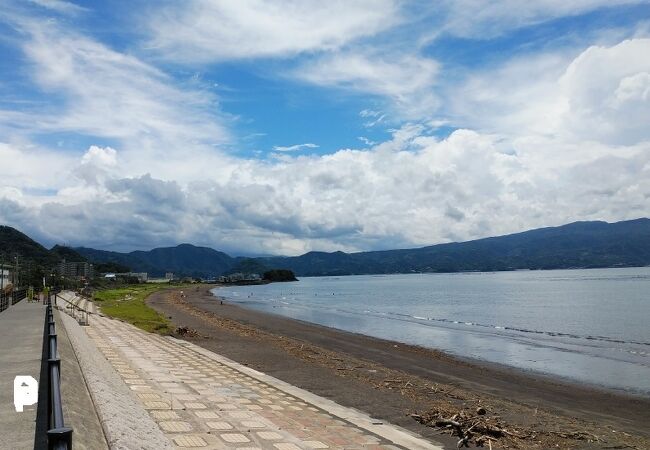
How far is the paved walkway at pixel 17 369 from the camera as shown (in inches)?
A: 230

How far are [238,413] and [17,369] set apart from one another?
161 inches

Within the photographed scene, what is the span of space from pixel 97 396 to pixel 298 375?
1033cm

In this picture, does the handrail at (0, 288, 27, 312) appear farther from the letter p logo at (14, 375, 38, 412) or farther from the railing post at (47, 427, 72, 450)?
the railing post at (47, 427, 72, 450)

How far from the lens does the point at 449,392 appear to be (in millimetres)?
16766

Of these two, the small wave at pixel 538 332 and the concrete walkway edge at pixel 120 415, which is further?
the small wave at pixel 538 332

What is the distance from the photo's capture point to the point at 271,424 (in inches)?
354

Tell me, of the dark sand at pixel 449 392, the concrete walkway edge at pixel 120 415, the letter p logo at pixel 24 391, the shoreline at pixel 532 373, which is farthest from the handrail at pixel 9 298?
the shoreline at pixel 532 373

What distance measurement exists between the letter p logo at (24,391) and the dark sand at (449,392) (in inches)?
285

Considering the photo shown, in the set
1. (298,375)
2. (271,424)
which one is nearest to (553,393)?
(298,375)

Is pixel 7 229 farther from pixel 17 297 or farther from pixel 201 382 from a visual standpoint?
pixel 201 382

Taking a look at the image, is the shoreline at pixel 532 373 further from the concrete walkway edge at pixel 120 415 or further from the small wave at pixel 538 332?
the concrete walkway edge at pixel 120 415

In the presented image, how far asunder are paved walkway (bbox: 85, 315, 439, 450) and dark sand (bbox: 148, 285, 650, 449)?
202cm

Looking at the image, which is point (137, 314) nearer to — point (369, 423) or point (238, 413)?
point (238, 413)

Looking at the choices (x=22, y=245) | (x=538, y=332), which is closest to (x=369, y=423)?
(x=538, y=332)
